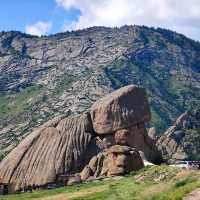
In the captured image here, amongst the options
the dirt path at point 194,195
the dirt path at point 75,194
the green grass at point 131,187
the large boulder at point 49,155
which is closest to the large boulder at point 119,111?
the large boulder at point 49,155

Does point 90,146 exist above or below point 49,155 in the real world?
above

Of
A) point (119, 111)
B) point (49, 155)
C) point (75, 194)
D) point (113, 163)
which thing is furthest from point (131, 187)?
point (119, 111)

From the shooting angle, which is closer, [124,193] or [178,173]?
[124,193]

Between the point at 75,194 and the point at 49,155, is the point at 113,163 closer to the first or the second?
the point at 49,155

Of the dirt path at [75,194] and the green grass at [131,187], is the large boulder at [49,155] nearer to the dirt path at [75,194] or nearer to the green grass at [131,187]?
the green grass at [131,187]

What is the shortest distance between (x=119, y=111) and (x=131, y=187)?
25.1 meters

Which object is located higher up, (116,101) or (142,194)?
(116,101)

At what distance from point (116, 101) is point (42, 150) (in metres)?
13.4

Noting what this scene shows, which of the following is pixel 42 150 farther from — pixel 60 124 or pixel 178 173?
pixel 178 173

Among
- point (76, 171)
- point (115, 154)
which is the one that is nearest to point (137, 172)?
point (115, 154)

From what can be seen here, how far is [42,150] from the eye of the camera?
8656 cm

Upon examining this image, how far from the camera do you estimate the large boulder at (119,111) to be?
293 feet

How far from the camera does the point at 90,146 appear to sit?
292 feet

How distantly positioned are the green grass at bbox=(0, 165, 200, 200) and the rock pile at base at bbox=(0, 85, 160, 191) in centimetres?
477
